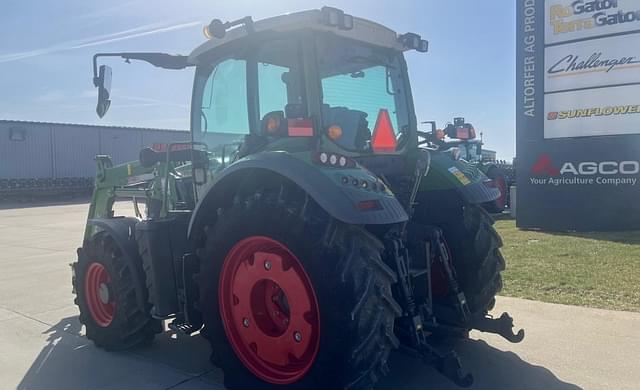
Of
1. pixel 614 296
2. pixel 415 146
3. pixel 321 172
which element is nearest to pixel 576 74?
pixel 614 296

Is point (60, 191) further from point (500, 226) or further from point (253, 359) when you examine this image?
point (253, 359)

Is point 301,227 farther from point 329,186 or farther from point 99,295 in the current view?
point 99,295

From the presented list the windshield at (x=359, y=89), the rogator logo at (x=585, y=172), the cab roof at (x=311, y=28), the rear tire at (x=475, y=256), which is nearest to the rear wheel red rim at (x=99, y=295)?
the cab roof at (x=311, y=28)

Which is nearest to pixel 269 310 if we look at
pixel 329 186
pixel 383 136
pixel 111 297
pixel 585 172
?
pixel 329 186

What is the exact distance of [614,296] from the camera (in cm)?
593

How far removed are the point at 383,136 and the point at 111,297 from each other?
2.73 metres

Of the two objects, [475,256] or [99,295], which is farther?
[99,295]

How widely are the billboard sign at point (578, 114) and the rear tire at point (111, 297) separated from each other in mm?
9914

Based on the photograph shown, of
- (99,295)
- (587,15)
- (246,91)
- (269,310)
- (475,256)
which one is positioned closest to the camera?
(269,310)

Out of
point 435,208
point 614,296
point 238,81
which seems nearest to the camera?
point 238,81

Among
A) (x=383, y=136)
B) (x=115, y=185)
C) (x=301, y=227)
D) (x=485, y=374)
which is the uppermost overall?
(x=383, y=136)

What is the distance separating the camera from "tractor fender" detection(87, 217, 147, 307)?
173 inches

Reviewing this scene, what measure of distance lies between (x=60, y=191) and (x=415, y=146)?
3111cm

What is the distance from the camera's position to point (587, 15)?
11320mm
